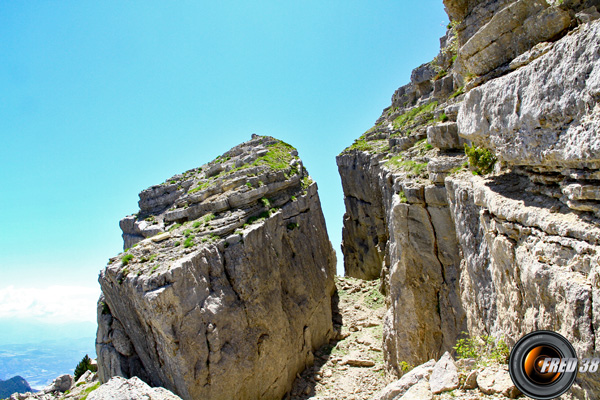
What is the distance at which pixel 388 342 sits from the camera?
1922 centimetres

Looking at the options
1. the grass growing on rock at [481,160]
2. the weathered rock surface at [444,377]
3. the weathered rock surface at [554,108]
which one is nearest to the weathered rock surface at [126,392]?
the weathered rock surface at [444,377]

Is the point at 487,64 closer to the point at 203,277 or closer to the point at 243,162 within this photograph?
the point at 203,277

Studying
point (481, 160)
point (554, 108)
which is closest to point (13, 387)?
point (481, 160)

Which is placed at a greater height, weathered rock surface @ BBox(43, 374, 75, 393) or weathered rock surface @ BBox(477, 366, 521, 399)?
weathered rock surface @ BBox(477, 366, 521, 399)

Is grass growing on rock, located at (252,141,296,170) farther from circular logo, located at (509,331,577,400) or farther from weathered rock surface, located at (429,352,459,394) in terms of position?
circular logo, located at (509,331,577,400)

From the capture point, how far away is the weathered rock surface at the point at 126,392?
10920mm

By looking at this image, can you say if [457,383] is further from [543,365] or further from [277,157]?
[277,157]

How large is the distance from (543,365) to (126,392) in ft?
39.4

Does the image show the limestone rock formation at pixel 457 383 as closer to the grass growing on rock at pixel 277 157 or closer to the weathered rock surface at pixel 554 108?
the weathered rock surface at pixel 554 108

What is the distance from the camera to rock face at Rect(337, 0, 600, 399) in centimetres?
579

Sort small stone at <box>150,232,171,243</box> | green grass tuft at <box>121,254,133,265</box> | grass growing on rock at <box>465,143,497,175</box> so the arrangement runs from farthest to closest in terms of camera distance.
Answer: small stone at <box>150,232,171,243</box> → green grass tuft at <box>121,254,133,265</box> → grass growing on rock at <box>465,143,497,175</box>

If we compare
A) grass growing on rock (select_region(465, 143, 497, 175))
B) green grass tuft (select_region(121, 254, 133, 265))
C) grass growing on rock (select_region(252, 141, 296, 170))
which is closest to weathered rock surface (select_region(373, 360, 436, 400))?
grass growing on rock (select_region(465, 143, 497, 175))

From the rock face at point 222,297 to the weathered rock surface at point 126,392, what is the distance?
4057mm

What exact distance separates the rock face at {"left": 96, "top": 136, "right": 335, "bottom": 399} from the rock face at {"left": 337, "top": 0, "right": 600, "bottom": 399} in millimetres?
7549
